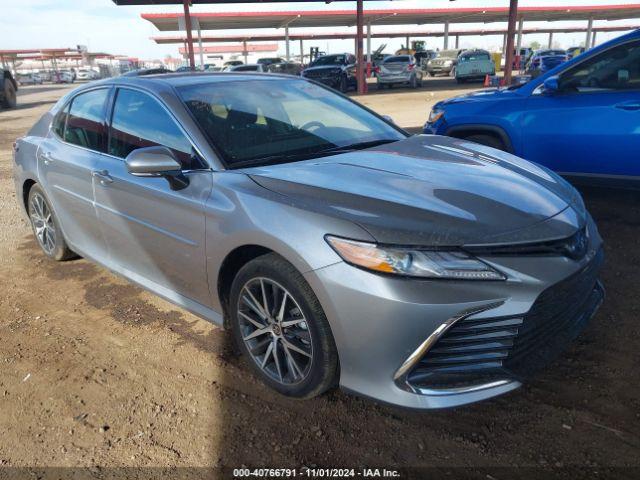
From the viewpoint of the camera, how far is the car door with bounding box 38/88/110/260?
12.1ft

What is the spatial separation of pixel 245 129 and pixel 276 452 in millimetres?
1810

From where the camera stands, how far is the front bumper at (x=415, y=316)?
206 centimetres

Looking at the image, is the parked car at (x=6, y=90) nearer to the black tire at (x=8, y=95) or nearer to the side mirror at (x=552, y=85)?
the black tire at (x=8, y=95)

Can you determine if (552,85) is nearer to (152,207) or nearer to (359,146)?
(359,146)

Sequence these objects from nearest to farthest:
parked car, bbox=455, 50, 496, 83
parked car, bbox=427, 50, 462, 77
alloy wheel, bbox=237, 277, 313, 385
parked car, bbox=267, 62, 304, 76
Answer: alloy wheel, bbox=237, 277, 313, 385
parked car, bbox=455, 50, 496, 83
parked car, bbox=267, 62, 304, 76
parked car, bbox=427, 50, 462, 77

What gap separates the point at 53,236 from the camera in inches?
177

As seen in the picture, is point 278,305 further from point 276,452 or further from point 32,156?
point 32,156

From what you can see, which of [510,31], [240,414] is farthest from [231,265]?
[510,31]

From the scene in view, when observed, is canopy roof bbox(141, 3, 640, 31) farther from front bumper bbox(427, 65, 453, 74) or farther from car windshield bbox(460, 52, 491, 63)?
car windshield bbox(460, 52, 491, 63)

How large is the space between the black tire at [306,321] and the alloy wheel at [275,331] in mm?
19

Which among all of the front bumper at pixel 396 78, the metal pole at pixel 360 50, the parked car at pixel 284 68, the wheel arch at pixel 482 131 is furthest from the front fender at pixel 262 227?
the parked car at pixel 284 68

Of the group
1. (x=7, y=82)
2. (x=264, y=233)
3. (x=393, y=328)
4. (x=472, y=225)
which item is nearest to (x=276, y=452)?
(x=393, y=328)

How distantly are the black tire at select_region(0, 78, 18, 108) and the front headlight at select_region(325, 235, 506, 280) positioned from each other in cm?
2493

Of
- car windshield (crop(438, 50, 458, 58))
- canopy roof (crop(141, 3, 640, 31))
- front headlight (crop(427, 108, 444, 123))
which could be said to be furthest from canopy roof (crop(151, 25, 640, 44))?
front headlight (crop(427, 108, 444, 123))
